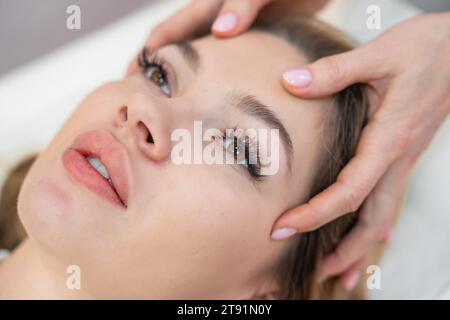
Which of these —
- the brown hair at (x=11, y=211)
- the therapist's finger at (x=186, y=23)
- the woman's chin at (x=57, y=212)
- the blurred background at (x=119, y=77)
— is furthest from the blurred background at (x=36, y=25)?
the woman's chin at (x=57, y=212)

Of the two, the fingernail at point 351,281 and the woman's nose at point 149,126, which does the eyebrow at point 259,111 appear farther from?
the fingernail at point 351,281

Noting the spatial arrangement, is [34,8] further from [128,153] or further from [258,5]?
[128,153]

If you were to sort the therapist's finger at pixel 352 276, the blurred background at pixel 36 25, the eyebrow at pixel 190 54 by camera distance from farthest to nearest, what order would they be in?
1. the blurred background at pixel 36 25
2. the therapist's finger at pixel 352 276
3. the eyebrow at pixel 190 54

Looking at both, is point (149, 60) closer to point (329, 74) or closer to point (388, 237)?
point (329, 74)

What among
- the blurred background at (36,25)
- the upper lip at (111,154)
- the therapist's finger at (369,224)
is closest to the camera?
the upper lip at (111,154)

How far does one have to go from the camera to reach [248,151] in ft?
2.74

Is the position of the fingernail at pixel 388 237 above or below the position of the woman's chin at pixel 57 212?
below

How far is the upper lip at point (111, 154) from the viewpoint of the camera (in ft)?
2.57

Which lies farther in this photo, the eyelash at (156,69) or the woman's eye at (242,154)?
the eyelash at (156,69)

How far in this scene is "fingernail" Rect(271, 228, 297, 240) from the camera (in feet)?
2.85

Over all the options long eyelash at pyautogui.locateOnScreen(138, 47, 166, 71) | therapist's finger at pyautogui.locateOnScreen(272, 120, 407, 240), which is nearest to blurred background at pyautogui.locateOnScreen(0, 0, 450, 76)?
long eyelash at pyautogui.locateOnScreen(138, 47, 166, 71)

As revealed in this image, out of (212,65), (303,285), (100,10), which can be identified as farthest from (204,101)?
(100,10)

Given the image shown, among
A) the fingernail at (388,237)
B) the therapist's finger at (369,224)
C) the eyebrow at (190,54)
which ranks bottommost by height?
the fingernail at (388,237)
